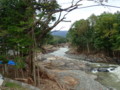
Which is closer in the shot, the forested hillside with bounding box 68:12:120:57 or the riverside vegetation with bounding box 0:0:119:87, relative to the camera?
the riverside vegetation with bounding box 0:0:119:87

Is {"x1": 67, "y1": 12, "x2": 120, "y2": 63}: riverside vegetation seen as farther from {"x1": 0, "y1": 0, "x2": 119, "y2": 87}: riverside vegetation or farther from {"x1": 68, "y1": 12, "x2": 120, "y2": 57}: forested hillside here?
{"x1": 0, "y1": 0, "x2": 119, "y2": 87}: riverside vegetation

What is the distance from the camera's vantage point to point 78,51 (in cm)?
5691

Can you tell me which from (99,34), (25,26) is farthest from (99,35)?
(25,26)

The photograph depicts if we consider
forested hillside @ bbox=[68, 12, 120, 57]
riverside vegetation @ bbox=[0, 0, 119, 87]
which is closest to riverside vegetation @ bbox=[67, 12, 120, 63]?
forested hillside @ bbox=[68, 12, 120, 57]

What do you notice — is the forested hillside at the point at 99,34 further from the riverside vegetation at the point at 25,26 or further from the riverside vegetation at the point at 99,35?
the riverside vegetation at the point at 25,26

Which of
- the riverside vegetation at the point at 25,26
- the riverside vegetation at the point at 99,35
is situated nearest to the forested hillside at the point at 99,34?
the riverside vegetation at the point at 99,35

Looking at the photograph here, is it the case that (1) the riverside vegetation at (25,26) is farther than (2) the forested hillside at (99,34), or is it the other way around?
(2) the forested hillside at (99,34)

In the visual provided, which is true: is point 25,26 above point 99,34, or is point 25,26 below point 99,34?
above

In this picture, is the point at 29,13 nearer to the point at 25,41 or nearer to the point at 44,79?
the point at 25,41

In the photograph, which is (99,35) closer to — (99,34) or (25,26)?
(99,34)

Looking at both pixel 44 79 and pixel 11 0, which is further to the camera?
pixel 44 79

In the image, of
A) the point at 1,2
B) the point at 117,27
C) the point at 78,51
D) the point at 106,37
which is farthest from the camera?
the point at 78,51

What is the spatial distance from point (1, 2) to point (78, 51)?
145 feet

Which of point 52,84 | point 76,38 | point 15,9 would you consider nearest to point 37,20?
point 15,9
